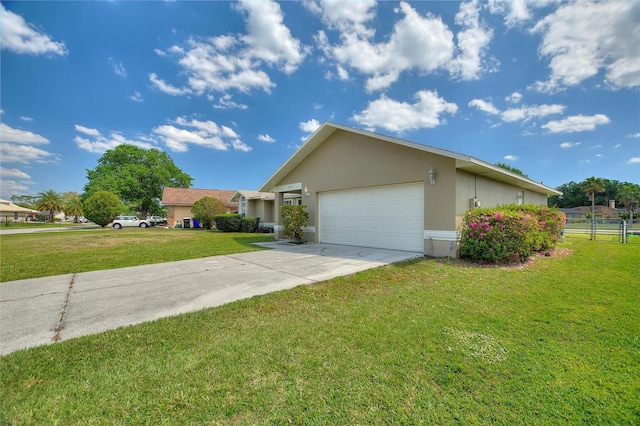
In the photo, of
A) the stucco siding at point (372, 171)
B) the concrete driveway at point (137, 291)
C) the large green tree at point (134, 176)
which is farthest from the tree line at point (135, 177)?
the concrete driveway at point (137, 291)

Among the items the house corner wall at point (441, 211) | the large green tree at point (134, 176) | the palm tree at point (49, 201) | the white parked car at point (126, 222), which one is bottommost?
the white parked car at point (126, 222)

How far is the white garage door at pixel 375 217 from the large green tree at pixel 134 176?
34803 mm

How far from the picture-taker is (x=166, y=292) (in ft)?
15.6

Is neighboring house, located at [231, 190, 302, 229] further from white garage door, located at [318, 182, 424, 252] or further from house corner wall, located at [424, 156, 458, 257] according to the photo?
house corner wall, located at [424, 156, 458, 257]

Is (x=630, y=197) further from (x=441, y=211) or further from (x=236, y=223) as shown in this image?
(x=236, y=223)

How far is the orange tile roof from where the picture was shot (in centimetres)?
2951

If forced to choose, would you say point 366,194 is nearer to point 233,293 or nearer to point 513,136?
point 233,293

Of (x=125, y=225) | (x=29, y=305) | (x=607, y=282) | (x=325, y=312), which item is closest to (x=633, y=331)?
(x=607, y=282)

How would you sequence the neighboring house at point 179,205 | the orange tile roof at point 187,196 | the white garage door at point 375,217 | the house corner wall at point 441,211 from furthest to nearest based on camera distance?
the orange tile roof at point 187,196
the neighboring house at point 179,205
the white garage door at point 375,217
the house corner wall at point 441,211

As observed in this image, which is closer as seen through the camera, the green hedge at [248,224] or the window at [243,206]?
the green hedge at [248,224]

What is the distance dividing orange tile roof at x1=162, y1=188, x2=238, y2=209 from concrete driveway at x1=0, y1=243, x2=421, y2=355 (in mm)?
23771

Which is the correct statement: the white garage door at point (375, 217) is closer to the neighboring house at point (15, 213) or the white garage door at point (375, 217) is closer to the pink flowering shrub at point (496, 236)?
the pink flowering shrub at point (496, 236)

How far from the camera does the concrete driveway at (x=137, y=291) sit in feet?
11.1

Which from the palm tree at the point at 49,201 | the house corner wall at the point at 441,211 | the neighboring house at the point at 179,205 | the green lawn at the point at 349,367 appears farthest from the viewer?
the palm tree at the point at 49,201
